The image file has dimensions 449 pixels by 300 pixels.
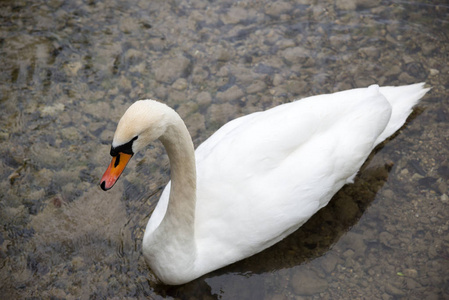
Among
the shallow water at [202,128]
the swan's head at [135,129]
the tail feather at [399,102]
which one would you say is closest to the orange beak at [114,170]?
the swan's head at [135,129]

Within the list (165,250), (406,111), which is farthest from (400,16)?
(165,250)

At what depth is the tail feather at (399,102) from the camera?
5312mm

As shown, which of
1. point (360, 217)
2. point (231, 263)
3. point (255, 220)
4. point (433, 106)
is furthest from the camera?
point (433, 106)

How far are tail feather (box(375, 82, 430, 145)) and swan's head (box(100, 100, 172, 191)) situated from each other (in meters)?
2.67

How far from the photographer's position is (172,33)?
668cm

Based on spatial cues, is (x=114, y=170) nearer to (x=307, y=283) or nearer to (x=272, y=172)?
(x=272, y=172)

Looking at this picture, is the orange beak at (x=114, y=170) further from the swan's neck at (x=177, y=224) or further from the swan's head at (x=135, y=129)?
the swan's neck at (x=177, y=224)

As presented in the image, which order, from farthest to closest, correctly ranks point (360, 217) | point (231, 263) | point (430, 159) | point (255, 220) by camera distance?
point (430, 159), point (360, 217), point (231, 263), point (255, 220)

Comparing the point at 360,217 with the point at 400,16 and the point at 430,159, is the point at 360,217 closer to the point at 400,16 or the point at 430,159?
the point at 430,159

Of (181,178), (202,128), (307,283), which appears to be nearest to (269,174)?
(181,178)

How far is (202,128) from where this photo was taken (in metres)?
5.76

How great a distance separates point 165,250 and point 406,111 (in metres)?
2.92

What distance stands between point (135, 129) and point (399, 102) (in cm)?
318

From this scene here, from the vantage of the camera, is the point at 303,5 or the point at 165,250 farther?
the point at 303,5
